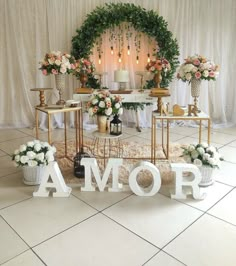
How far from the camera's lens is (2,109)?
4.77m

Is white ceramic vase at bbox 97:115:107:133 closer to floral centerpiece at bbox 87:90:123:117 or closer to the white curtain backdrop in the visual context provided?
floral centerpiece at bbox 87:90:123:117

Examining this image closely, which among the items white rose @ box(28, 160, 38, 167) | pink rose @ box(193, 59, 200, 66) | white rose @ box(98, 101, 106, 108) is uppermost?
pink rose @ box(193, 59, 200, 66)

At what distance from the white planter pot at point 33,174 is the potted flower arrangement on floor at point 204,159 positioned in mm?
1355

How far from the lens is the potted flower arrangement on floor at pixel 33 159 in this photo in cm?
244

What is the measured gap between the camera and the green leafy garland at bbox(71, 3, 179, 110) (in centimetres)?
415

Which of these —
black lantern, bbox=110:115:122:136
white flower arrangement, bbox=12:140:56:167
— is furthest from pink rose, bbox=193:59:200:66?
white flower arrangement, bbox=12:140:56:167

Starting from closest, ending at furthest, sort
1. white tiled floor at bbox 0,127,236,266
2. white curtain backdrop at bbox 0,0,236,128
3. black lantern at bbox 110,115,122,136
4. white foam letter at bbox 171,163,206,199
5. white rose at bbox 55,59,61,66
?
1. white tiled floor at bbox 0,127,236,266
2. white foam letter at bbox 171,163,206,199
3. black lantern at bbox 110,115,122,136
4. white rose at bbox 55,59,61,66
5. white curtain backdrop at bbox 0,0,236,128

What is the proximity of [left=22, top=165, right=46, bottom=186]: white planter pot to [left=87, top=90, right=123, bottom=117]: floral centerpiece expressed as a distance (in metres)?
0.70

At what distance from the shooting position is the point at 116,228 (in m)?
1.89

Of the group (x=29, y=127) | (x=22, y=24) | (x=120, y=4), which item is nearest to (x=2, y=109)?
(x=29, y=127)

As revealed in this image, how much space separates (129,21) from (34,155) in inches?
109

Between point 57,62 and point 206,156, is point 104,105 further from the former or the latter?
point 206,156

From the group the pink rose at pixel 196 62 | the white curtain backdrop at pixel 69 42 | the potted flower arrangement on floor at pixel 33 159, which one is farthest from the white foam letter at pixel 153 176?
the white curtain backdrop at pixel 69 42

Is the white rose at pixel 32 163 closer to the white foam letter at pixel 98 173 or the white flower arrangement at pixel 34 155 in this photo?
the white flower arrangement at pixel 34 155
